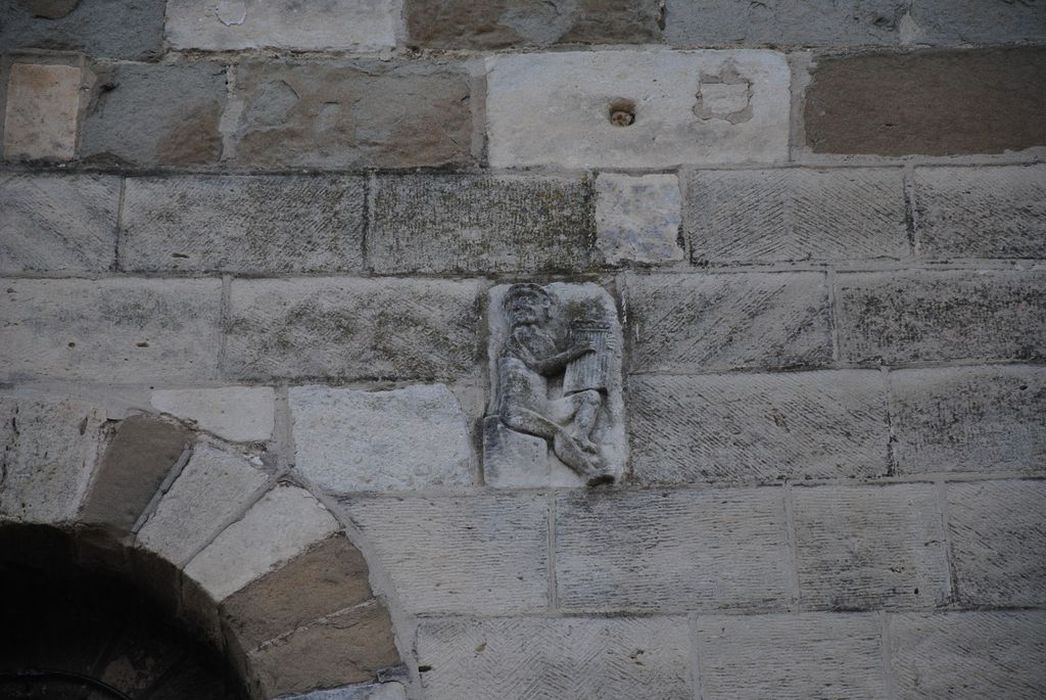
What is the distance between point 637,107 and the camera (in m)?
4.05

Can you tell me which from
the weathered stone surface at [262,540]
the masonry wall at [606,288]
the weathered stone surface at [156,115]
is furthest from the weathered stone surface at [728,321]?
the weathered stone surface at [156,115]

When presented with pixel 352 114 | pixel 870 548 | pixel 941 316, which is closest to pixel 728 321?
pixel 941 316

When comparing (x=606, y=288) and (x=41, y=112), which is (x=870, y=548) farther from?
(x=41, y=112)

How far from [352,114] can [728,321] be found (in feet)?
3.82

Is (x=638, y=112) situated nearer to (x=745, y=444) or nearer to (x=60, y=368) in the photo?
(x=745, y=444)

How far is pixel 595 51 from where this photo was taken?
13.5 ft

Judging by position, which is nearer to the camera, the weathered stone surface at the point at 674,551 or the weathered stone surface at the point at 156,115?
the weathered stone surface at the point at 674,551

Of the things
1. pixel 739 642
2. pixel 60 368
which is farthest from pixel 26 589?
pixel 739 642

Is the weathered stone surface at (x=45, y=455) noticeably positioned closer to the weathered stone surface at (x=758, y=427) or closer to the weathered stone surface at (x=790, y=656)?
the weathered stone surface at (x=758, y=427)

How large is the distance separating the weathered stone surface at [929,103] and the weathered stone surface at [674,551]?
3.45 ft

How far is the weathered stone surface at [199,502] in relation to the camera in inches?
139

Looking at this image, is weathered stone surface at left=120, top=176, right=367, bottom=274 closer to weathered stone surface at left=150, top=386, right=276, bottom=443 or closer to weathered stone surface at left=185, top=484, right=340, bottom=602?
weathered stone surface at left=150, top=386, right=276, bottom=443

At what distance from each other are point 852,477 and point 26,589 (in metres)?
2.10

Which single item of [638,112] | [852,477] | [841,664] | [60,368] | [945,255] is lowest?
[841,664]
